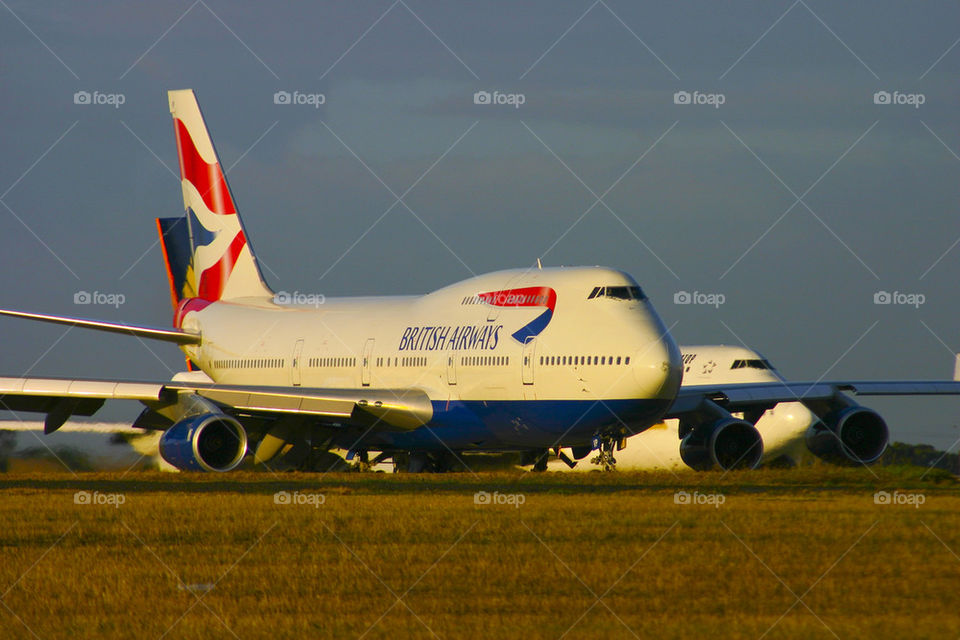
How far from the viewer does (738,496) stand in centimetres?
1845

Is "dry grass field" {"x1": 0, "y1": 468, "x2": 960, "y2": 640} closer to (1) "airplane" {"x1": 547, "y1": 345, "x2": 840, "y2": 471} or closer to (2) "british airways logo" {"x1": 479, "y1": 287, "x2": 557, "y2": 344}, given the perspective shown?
(2) "british airways logo" {"x1": 479, "y1": 287, "x2": 557, "y2": 344}

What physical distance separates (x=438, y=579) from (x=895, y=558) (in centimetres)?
389

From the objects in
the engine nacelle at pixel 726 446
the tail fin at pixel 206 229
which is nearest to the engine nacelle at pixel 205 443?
the engine nacelle at pixel 726 446

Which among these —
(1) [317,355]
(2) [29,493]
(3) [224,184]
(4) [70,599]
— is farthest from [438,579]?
(3) [224,184]

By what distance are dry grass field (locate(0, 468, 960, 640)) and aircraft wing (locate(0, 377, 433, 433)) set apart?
6.74m

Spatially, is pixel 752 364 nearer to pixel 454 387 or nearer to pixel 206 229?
pixel 454 387

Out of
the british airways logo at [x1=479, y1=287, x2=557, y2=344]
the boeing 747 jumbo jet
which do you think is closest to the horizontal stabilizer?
the boeing 747 jumbo jet

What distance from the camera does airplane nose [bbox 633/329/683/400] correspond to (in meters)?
23.2

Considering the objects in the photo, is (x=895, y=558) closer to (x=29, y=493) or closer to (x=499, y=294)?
(x=29, y=493)

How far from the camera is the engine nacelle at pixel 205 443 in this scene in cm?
2444

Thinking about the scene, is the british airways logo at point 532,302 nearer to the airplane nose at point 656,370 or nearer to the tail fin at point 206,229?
the airplane nose at point 656,370

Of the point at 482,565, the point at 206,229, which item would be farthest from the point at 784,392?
the point at 482,565

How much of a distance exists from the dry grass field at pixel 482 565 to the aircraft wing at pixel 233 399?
6745 mm

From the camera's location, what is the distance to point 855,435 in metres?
28.2
